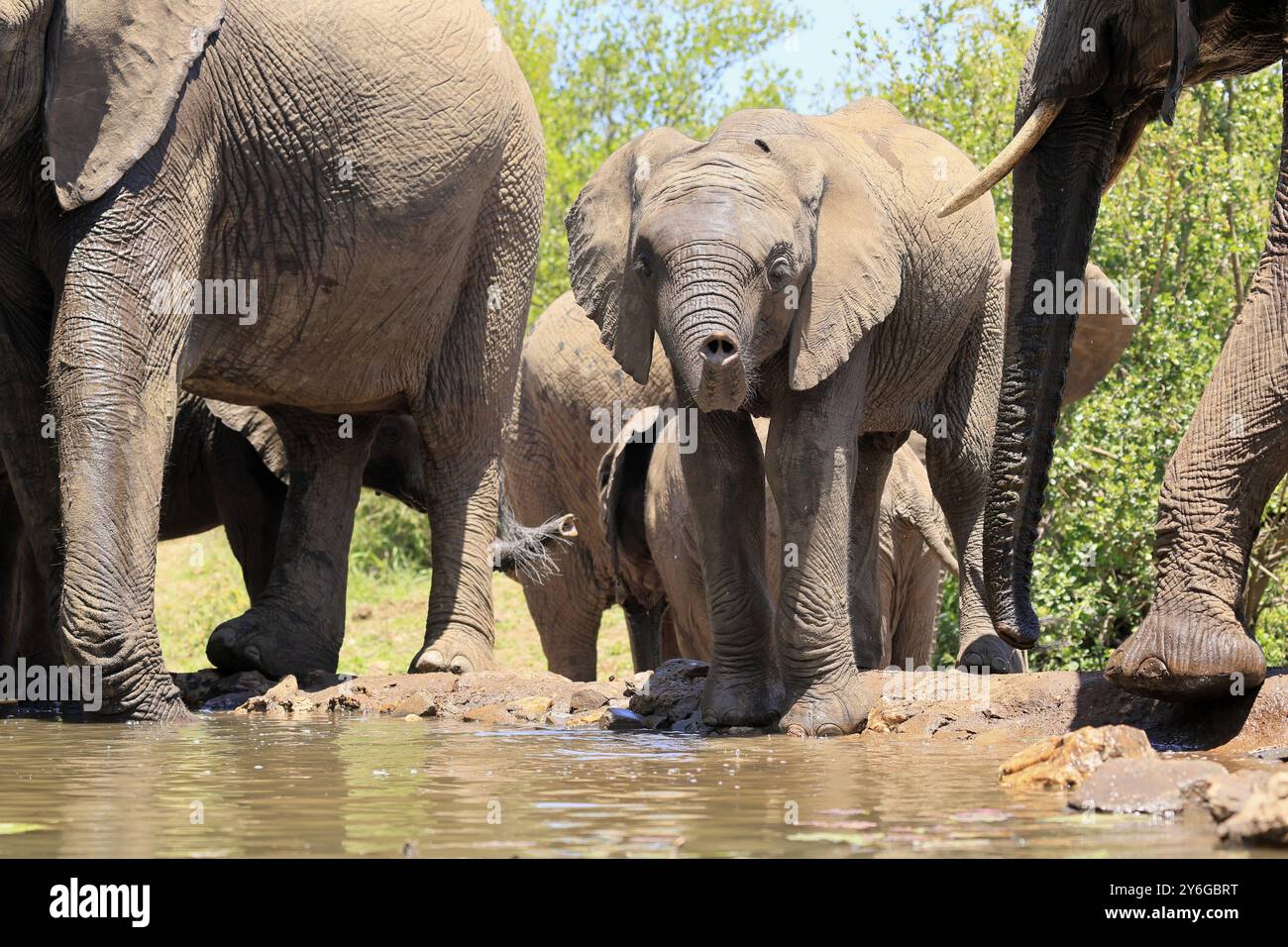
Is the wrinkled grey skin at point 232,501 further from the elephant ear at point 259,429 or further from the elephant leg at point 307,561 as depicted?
the elephant leg at point 307,561

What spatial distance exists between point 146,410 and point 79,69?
3.61 ft

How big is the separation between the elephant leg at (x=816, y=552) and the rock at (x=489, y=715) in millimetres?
1056

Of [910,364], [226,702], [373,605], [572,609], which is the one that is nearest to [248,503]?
[226,702]

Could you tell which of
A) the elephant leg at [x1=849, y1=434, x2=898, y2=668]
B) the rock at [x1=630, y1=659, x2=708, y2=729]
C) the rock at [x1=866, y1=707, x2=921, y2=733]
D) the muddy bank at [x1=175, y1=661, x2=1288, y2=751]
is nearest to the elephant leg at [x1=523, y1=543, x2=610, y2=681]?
the muddy bank at [x1=175, y1=661, x2=1288, y2=751]

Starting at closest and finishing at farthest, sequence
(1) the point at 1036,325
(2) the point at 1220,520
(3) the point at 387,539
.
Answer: (2) the point at 1220,520, (1) the point at 1036,325, (3) the point at 387,539

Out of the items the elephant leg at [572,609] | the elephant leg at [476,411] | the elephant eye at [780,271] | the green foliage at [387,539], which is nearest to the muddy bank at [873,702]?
the elephant leg at [476,411]

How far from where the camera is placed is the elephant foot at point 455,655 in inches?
339

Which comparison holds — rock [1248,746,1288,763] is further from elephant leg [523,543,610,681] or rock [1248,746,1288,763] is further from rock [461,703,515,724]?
elephant leg [523,543,610,681]

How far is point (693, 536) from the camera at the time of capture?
352 inches

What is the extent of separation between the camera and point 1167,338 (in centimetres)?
1122

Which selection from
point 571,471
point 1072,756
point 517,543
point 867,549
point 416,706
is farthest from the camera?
point 571,471

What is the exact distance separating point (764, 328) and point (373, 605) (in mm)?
10409

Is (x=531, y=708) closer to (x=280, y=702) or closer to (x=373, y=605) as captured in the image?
(x=280, y=702)

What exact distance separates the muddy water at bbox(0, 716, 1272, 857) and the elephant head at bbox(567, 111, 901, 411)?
1106mm
